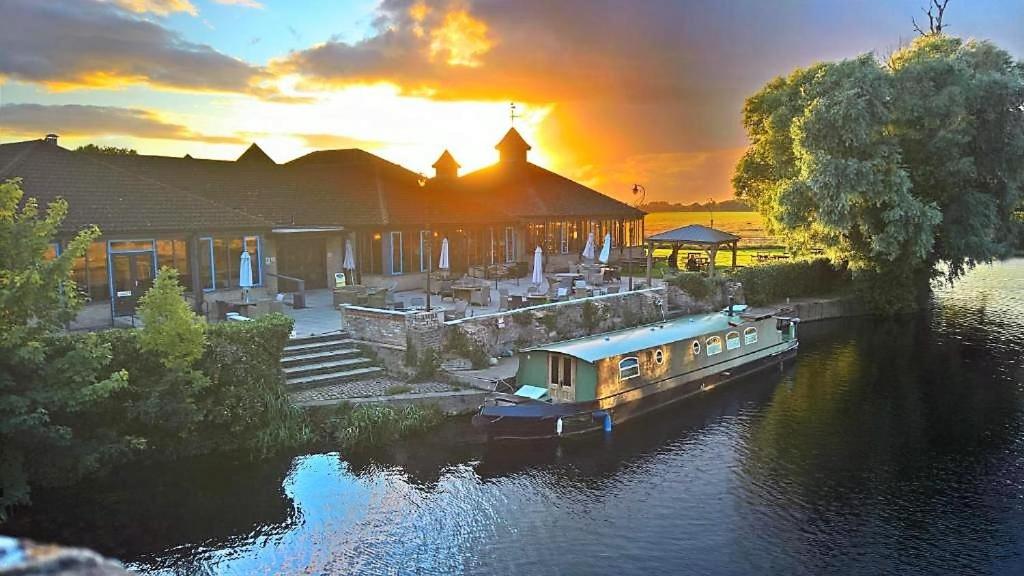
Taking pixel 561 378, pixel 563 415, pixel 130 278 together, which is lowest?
pixel 563 415

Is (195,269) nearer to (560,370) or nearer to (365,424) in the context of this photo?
(365,424)

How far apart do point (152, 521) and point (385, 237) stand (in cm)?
1852

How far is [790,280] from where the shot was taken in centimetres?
3453

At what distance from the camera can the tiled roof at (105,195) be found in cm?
2222

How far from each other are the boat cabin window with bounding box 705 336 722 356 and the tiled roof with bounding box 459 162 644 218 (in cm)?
1579

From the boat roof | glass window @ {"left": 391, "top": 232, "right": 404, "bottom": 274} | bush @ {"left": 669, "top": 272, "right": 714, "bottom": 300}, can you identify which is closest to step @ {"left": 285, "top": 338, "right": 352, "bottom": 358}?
the boat roof

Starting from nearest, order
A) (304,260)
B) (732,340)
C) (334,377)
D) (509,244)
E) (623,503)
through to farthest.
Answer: (623,503)
(334,377)
(732,340)
(304,260)
(509,244)

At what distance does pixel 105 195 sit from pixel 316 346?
9.14m

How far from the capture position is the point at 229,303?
2262 cm

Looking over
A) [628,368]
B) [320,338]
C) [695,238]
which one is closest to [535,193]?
[695,238]

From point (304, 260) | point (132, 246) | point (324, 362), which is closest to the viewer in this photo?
point (324, 362)

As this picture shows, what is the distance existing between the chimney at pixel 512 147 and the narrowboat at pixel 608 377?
2326cm

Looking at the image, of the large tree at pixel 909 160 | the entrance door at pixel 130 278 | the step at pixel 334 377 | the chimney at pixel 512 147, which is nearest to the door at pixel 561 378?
the step at pixel 334 377

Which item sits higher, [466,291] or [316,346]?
[466,291]
